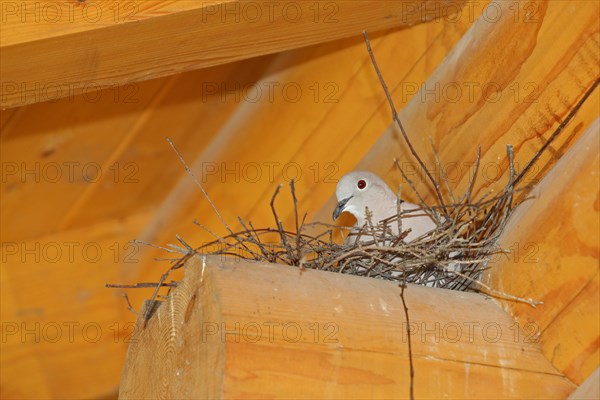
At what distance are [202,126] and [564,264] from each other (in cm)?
208

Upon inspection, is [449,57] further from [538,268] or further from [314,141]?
[538,268]

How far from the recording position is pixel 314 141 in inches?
173

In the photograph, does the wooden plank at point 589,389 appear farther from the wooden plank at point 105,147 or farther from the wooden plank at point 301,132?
the wooden plank at point 105,147

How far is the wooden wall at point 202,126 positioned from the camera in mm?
3301

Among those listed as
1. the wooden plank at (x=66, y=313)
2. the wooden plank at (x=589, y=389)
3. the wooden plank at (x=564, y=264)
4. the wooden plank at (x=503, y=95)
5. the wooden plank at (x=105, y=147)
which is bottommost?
the wooden plank at (x=66, y=313)

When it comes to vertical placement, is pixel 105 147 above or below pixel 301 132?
below

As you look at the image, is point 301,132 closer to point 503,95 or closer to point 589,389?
point 503,95

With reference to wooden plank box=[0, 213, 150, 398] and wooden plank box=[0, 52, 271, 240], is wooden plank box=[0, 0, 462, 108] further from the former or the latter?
wooden plank box=[0, 213, 150, 398]

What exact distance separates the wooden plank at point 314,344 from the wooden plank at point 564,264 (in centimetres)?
7

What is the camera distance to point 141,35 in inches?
125

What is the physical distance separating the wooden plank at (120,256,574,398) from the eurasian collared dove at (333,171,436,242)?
3.68ft

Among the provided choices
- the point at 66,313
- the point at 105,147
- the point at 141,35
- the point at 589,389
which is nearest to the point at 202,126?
the point at 105,147

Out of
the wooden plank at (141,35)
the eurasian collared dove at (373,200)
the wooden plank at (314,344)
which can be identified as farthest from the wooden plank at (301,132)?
the wooden plank at (314,344)

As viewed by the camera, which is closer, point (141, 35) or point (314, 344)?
point (314, 344)
